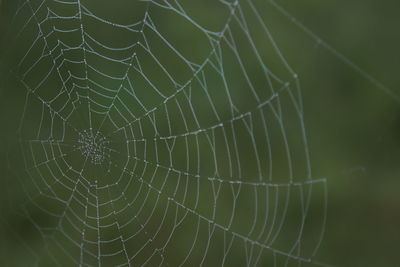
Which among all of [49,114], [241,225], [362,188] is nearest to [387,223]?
[362,188]

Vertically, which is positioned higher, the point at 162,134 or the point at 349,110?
the point at 349,110

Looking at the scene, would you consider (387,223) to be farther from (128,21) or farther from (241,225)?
(128,21)

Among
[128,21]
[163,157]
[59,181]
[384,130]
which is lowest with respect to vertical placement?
[59,181]

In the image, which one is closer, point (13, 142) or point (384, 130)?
point (384, 130)
